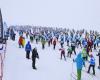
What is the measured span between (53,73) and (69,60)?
21.5 ft

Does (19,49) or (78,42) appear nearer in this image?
(19,49)

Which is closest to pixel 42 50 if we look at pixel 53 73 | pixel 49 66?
pixel 49 66

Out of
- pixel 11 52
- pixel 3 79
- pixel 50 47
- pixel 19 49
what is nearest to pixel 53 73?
pixel 3 79

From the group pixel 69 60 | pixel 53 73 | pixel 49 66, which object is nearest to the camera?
pixel 53 73

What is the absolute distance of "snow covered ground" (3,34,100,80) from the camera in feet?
76.6

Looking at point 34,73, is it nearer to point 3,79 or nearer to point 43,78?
point 43,78

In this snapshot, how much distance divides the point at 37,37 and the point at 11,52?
978 cm

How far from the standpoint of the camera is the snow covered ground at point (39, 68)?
2334cm

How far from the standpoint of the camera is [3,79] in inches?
826

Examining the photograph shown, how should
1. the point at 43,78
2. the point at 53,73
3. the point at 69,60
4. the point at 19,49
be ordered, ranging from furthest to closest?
the point at 19,49, the point at 69,60, the point at 53,73, the point at 43,78

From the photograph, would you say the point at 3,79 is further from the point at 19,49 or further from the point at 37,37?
the point at 37,37

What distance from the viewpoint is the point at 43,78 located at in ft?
75.6

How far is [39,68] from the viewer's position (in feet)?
86.6

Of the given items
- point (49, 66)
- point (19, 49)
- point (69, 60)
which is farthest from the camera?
point (19, 49)
